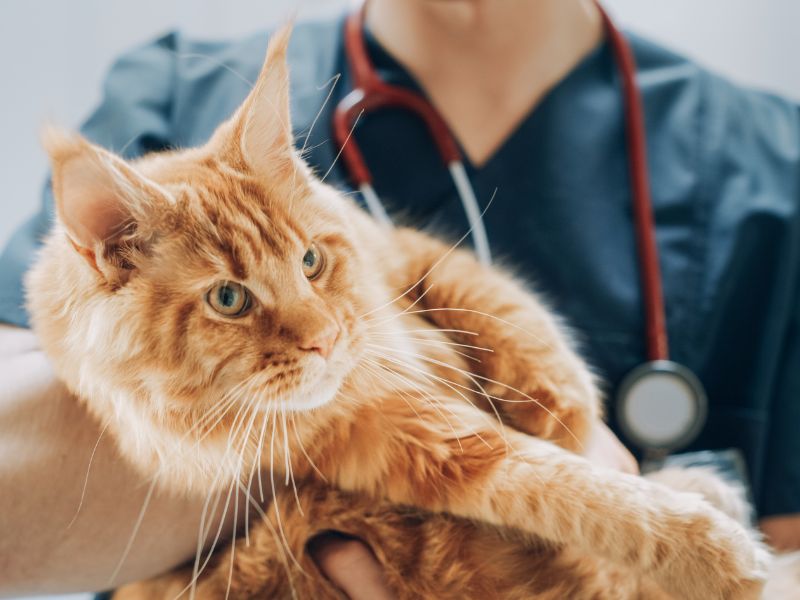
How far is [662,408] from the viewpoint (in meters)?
0.92

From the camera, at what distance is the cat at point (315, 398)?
1.82ft

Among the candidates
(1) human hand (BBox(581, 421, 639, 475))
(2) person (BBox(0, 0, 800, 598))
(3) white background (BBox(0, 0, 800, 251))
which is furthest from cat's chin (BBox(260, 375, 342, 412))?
(3) white background (BBox(0, 0, 800, 251))

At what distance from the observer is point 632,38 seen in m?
1.21

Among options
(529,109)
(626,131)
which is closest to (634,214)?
(626,131)

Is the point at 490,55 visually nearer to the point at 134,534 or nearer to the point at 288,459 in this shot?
the point at 288,459

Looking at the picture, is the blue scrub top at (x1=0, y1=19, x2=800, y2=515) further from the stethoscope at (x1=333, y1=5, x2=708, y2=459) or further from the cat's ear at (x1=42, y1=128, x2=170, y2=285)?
the cat's ear at (x1=42, y1=128, x2=170, y2=285)

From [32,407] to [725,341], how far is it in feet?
3.25

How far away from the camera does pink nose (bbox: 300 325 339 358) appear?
563mm

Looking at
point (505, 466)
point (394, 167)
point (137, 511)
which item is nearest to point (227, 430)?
point (137, 511)

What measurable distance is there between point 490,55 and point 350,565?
0.88 metres

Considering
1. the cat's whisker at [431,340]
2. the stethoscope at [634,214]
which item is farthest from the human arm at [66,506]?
the stethoscope at [634,214]

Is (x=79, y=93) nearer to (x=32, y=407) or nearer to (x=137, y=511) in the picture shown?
(x=32, y=407)

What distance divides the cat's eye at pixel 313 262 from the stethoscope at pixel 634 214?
0.23 m

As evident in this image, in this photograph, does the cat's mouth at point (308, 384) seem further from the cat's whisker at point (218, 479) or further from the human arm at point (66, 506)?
the human arm at point (66, 506)
